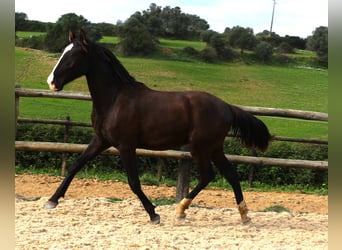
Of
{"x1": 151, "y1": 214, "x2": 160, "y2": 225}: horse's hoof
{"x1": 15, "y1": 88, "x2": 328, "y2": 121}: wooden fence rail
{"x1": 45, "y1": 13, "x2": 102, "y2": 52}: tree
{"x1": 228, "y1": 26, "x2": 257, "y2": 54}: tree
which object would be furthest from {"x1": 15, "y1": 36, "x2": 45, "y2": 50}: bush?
{"x1": 151, "y1": 214, "x2": 160, "y2": 225}: horse's hoof

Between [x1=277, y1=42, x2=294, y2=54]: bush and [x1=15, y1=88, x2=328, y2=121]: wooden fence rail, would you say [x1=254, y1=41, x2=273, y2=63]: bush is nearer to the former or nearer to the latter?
[x1=277, y1=42, x2=294, y2=54]: bush

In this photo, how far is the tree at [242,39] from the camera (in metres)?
30.1

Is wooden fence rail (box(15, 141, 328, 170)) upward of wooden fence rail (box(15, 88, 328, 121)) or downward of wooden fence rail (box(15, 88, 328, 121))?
downward

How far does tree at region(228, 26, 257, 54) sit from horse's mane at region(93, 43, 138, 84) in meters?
26.4

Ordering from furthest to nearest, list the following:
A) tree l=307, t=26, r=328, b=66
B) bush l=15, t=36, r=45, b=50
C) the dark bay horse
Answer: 1. bush l=15, t=36, r=45, b=50
2. tree l=307, t=26, r=328, b=66
3. the dark bay horse

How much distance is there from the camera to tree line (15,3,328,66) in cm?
2433

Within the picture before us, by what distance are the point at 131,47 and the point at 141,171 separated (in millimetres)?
17871

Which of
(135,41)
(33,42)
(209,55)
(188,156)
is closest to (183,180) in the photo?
(188,156)

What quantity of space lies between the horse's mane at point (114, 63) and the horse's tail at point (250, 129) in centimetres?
103

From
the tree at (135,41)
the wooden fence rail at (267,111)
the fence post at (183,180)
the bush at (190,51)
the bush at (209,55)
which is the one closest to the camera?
the wooden fence rail at (267,111)

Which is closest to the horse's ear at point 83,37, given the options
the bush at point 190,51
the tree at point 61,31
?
the tree at point 61,31

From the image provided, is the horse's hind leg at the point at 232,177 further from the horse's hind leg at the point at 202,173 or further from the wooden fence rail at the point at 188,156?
the wooden fence rail at the point at 188,156

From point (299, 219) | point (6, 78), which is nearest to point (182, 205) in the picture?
point (299, 219)

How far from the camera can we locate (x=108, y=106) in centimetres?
416
